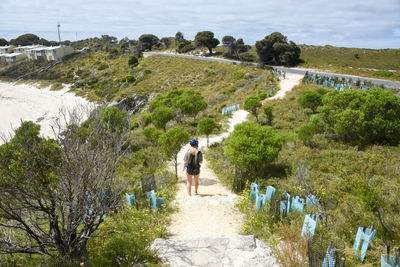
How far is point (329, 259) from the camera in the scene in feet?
12.7

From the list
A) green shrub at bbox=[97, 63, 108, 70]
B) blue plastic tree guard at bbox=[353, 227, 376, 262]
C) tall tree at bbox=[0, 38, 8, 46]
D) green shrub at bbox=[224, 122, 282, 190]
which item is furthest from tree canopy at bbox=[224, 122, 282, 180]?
tall tree at bbox=[0, 38, 8, 46]

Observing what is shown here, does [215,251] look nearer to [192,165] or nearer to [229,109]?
[192,165]

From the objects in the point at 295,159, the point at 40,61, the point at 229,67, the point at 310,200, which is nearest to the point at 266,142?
the point at 295,159

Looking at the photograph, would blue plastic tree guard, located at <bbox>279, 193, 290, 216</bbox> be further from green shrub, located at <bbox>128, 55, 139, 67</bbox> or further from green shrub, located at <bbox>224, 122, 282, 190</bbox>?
green shrub, located at <bbox>128, 55, 139, 67</bbox>

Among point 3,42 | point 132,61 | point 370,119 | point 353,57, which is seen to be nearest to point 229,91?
point 370,119

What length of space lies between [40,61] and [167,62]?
36.4m

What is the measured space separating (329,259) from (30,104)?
147ft

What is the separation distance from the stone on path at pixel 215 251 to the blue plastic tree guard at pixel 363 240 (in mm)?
1453

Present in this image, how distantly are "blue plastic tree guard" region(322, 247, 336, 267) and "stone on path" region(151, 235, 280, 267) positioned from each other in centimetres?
84

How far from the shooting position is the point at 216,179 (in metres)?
9.30

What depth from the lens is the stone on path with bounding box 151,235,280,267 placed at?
450cm

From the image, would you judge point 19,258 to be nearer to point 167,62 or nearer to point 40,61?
point 167,62

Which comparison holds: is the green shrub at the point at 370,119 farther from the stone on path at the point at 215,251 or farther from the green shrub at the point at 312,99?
the stone on path at the point at 215,251

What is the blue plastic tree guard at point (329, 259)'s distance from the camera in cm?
383
